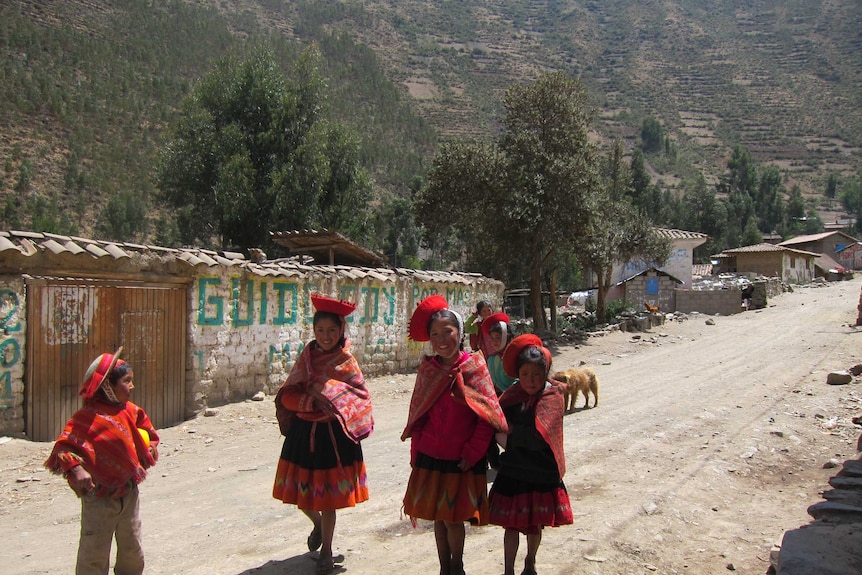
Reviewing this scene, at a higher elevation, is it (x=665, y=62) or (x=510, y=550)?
(x=665, y=62)

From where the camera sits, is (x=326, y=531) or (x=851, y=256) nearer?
(x=326, y=531)

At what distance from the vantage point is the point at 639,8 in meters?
116

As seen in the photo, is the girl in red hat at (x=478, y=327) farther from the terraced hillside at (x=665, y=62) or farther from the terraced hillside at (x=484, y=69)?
the terraced hillside at (x=665, y=62)

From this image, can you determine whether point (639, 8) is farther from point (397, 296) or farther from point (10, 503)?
point (10, 503)

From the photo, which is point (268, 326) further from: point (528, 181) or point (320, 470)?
point (528, 181)


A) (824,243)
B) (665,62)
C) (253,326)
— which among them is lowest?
(253,326)

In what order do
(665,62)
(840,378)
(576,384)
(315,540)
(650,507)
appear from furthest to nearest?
1. (665,62)
2. (840,378)
3. (576,384)
4. (650,507)
5. (315,540)

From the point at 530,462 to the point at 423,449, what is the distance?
2.02 feet

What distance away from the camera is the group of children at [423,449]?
138 inches

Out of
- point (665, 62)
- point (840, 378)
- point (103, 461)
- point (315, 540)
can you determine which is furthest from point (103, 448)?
point (665, 62)

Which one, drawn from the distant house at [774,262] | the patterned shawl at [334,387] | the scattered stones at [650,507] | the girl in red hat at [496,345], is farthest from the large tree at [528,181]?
the distant house at [774,262]

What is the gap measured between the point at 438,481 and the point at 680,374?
34.5ft

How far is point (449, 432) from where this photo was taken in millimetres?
3727

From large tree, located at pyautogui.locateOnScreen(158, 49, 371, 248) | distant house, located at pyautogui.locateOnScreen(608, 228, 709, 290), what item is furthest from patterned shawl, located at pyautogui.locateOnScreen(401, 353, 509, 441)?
distant house, located at pyautogui.locateOnScreen(608, 228, 709, 290)
